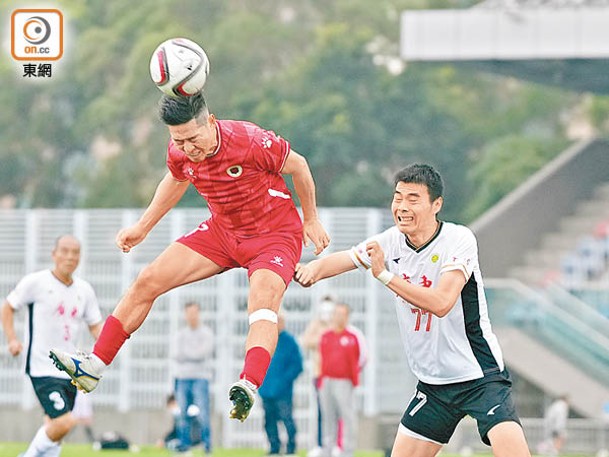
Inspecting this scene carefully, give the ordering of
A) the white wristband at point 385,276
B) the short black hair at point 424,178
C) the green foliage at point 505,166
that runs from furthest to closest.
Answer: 1. the green foliage at point 505,166
2. the short black hair at point 424,178
3. the white wristband at point 385,276

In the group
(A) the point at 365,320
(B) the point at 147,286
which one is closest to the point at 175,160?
(B) the point at 147,286

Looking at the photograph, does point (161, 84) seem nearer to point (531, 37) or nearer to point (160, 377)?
point (160, 377)

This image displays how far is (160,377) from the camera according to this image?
24547 millimetres

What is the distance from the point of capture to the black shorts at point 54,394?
12859 millimetres

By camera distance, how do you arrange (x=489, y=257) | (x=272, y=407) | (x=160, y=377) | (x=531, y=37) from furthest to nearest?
1. (x=489, y=257)
2. (x=531, y=37)
3. (x=160, y=377)
4. (x=272, y=407)

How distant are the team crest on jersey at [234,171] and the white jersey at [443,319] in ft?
3.01

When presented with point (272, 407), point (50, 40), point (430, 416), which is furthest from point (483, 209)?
point (430, 416)

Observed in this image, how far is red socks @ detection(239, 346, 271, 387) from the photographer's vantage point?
917cm

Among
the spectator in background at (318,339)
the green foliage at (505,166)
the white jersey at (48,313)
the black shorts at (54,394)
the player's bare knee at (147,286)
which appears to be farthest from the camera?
the green foliage at (505,166)

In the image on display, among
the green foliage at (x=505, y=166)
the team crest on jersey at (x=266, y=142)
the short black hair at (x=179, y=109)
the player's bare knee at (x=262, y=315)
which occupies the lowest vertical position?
the player's bare knee at (x=262, y=315)

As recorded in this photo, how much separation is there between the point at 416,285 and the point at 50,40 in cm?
780

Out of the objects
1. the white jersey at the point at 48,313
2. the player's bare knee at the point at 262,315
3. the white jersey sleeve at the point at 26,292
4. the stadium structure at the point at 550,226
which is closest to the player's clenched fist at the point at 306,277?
the player's bare knee at the point at 262,315

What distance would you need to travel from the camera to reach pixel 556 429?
76.3ft

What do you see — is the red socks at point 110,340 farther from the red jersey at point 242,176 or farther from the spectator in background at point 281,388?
the spectator in background at point 281,388
